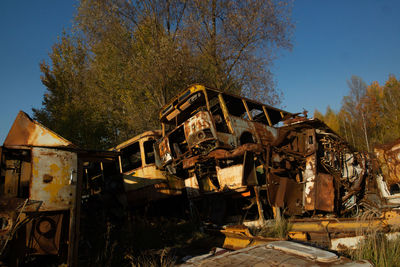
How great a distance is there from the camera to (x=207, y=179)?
22.1ft

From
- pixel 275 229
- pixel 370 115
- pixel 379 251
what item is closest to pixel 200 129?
pixel 275 229

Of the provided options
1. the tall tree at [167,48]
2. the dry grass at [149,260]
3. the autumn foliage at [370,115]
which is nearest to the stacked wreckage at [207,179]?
the dry grass at [149,260]

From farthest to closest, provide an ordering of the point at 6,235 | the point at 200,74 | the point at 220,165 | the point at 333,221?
1. the point at 200,74
2. the point at 220,165
3. the point at 333,221
4. the point at 6,235

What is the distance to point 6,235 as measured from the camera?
10.0 feet

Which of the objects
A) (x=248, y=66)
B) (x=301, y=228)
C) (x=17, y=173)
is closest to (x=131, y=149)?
(x=17, y=173)

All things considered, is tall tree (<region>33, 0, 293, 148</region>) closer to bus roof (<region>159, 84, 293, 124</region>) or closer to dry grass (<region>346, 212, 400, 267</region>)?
bus roof (<region>159, 84, 293, 124</region>)

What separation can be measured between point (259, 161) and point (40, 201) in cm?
444

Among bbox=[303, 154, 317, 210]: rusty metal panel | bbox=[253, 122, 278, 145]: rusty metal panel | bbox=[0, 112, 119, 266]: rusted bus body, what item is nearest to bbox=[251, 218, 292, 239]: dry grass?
bbox=[303, 154, 317, 210]: rusty metal panel

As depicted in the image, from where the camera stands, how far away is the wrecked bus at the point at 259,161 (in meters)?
5.93

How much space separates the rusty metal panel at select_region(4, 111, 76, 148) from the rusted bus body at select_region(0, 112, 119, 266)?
26cm

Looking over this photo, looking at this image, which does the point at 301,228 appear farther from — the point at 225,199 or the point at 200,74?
the point at 200,74

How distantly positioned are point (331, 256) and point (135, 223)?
15.6 feet

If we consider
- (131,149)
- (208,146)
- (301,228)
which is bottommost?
(301,228)

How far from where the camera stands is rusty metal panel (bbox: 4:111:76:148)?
13.8 feet
